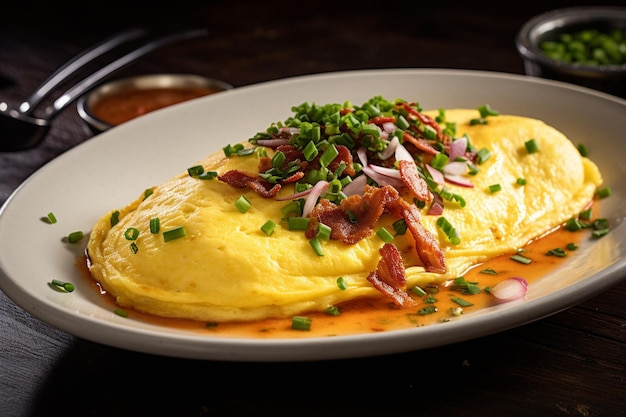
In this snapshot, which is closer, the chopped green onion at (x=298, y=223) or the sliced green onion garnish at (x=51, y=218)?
the chopped green onion at (x=298, y=223)

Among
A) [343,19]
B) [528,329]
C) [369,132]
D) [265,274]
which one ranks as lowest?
[343,19]

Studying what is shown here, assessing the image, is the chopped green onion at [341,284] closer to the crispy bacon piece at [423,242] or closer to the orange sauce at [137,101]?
the crispy bacon piece at [423,242]

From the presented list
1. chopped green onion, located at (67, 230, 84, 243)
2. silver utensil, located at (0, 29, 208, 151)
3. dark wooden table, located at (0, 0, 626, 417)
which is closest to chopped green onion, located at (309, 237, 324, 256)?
dark wooden table, located at (0, 0, 626, 417)

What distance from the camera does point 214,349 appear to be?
2809 millimetres

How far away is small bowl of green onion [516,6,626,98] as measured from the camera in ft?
18.6

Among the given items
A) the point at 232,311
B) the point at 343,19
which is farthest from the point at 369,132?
the point at 343,19

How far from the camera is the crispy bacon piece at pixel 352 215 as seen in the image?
11.7 feet

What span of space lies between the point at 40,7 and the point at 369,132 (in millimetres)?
5624

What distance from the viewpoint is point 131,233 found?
145 inches

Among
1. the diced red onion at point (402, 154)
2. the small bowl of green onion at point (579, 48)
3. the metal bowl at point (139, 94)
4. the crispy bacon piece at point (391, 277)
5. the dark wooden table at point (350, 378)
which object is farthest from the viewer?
the small bowl of green onion at point (579, 48)

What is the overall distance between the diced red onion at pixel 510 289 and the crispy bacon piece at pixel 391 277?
0.35m

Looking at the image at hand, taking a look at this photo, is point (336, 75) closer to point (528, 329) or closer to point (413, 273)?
point (413, 273)

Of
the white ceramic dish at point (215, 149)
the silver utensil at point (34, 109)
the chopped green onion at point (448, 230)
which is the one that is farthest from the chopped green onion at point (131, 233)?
the silver utensil at point (34, 109)

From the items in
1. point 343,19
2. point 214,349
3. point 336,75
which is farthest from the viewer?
point 343,19
